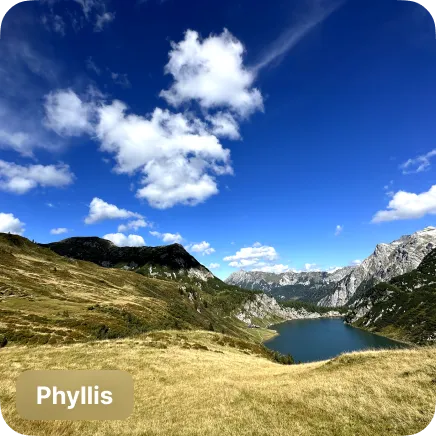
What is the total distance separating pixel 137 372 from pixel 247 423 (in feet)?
57.3

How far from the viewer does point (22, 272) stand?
162250mm

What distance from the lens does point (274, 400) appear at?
19.9m

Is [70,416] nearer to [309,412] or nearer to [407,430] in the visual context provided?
[309,412]

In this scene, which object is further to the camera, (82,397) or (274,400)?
(274,400)

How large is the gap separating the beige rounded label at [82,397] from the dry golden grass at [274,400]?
94 centimetres

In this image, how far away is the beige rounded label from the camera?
14607mm

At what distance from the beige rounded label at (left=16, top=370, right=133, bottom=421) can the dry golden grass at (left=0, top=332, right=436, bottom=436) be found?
37.0 inches

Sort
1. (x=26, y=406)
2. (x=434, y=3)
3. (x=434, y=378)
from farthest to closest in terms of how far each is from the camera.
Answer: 1. (x=434, y=378)
2. (x=26, y=406)
3. (x=434, y=3)

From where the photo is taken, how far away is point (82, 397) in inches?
604

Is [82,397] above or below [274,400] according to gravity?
above

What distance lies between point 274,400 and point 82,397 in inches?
487

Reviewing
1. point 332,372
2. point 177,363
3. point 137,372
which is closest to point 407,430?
point 332,372

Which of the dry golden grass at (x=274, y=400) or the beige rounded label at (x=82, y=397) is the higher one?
the beige rounded label at (x=82, y=397)

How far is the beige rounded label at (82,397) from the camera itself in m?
14.6
